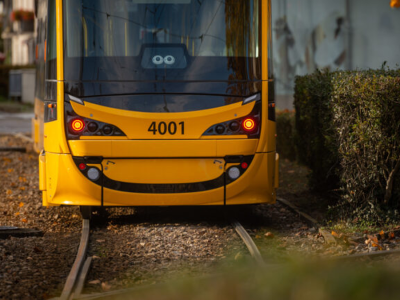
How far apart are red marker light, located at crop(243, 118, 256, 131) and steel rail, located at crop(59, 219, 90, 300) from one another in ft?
6.15

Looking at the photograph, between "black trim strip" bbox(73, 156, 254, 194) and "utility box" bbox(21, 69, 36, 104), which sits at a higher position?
"utility box" bbox(21, 69, 36, 104)

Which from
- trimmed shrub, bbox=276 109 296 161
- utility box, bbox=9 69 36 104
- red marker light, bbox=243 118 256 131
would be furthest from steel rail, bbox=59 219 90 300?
utility box, bbox=9 69 36 104

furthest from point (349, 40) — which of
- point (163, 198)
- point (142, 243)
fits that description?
point (142, 243)

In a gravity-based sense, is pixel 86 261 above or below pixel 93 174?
below

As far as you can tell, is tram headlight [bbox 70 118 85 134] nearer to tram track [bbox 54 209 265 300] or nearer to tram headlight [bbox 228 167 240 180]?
tram track [bbox 54 209 265 300]

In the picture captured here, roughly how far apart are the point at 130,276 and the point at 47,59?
10.5 ft

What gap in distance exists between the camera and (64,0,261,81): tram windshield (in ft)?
26.6

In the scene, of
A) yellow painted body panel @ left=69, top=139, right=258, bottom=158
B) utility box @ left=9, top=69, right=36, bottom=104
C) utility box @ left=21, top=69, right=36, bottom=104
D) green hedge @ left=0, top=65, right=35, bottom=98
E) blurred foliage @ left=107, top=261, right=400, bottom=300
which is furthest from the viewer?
green hedge @ left=0, top=65, right=35, bottom=98

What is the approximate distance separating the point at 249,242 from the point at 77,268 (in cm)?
176

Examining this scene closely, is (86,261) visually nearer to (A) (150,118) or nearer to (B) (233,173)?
(A) (150,118)

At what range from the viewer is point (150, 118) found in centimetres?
797

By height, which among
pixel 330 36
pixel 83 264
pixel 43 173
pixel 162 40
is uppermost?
pixel 330 36

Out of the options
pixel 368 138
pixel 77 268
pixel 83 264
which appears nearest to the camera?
pixel 77 268

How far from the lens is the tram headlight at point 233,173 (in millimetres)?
8117
